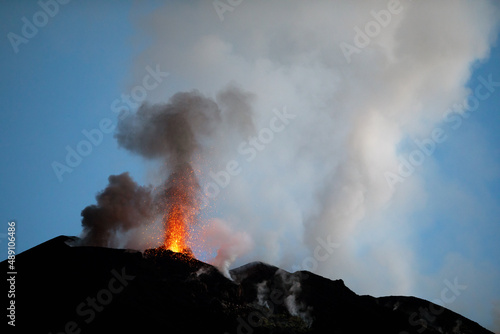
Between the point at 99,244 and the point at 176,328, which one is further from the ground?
the point at 99,244

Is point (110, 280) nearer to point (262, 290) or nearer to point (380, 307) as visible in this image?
point (262, 290)

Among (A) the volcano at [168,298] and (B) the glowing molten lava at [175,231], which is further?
(B) the glowing molten lava at [175,231]

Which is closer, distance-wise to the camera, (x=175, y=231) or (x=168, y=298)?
(x=168, y=298)

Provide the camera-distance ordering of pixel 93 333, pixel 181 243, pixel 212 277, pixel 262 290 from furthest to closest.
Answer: pixel 181 243
pixel 262 290
pixel 212 277
pixel 93 333

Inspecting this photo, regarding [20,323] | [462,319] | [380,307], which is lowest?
[20,323]

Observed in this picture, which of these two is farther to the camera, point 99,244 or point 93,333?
point 99,244

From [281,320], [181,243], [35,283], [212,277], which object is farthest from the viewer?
[181,243]

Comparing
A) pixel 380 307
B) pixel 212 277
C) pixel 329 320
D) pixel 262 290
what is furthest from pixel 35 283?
pixel 380 307

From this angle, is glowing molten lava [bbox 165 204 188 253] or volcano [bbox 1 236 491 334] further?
glowing molten lava [bbox 165 204 188 253]
